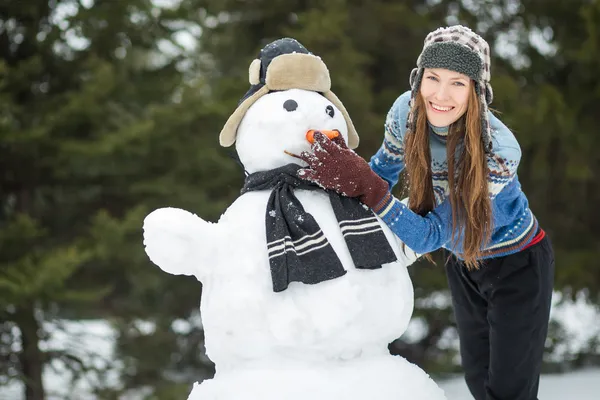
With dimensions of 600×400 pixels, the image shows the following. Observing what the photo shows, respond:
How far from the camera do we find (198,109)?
14.8 ft

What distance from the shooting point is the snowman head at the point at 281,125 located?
203 cm

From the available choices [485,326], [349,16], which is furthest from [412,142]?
[349,16]

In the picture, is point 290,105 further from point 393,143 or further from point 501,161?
point 501,161

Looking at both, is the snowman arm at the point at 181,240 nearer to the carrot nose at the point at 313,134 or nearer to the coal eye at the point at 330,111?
the carrot nose at the point at 313,134

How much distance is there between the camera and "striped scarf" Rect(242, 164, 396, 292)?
1.88 meters

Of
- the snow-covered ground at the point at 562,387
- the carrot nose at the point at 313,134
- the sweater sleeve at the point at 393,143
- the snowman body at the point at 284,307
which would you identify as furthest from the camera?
the snow-covered ground at the point at 562,387

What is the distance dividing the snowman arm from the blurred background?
2016mm

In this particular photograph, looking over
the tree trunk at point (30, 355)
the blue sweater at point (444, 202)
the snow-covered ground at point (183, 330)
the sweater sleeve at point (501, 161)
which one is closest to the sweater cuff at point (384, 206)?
the blue sweater at point (444, 202)

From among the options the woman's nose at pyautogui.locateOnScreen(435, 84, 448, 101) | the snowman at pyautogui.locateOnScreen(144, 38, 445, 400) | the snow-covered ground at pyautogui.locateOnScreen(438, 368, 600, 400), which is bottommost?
the snow-covered ground at pyautogui.locateOnScreen(438, 368, 600, 400)

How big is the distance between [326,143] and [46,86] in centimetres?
326

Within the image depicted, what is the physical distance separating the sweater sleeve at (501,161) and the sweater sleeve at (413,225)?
6.2 inches

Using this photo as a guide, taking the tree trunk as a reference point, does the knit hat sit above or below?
above

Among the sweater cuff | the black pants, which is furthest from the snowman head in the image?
the black pants

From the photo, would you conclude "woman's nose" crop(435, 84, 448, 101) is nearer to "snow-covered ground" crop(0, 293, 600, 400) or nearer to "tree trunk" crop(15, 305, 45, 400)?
"tree trunk" crop(15, 305, 45, 400)
